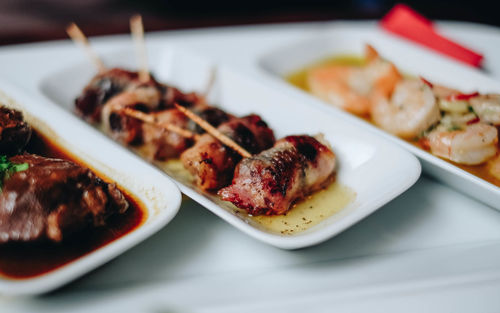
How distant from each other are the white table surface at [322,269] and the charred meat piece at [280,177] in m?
0.20

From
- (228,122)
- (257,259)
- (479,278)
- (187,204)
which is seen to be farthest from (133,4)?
(479,278)

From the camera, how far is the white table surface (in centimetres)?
197

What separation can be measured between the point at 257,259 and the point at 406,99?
1.72 metres

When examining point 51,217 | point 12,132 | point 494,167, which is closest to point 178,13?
point 12,132

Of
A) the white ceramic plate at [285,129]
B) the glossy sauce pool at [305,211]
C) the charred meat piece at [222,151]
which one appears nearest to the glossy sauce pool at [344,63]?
the white ceramic plate at [285,129]

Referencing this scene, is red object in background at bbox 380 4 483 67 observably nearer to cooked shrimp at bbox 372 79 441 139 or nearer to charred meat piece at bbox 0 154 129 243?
cooked shrimp at bbox 372 79 441 139

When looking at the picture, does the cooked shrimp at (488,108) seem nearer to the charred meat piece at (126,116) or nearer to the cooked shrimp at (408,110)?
the cooked shrimp at (408,110)

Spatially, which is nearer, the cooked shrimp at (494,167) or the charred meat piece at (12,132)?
the charred meat piece at (12,132)

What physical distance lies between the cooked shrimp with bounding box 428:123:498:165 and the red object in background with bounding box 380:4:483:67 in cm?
167

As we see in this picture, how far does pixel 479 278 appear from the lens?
2.13 m

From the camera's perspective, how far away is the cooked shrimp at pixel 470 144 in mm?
2746

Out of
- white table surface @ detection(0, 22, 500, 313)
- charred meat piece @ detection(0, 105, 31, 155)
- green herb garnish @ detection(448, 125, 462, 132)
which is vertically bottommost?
white table surface @ detection(0, 22, 500, 313)

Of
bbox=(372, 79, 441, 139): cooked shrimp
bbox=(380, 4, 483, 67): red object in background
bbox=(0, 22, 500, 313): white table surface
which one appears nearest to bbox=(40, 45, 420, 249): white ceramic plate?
bbox=(0, 22, 500, 313): white table surface

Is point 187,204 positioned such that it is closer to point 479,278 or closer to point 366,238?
point 366,238
